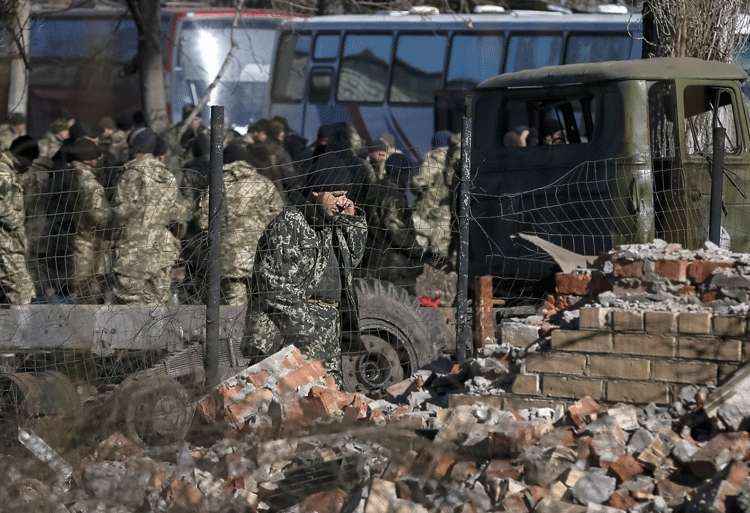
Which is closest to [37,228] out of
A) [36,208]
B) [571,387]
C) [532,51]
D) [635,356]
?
[36,208]

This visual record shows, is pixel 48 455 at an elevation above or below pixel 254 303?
below

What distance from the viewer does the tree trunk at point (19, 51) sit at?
1463cm

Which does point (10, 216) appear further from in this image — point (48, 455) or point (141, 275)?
point (48, 455)

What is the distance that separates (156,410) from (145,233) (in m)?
3.23

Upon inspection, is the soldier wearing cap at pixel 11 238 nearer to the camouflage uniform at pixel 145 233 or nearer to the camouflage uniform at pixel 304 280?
the camouflage uniform at pixel 145 233

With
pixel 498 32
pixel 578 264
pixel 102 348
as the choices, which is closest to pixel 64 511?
pixel 102 348

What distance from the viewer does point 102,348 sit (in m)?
7.00

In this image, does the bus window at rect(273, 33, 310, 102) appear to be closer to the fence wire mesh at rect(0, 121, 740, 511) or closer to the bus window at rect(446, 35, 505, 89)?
the bus window at rect(446, 35, 505, 89)

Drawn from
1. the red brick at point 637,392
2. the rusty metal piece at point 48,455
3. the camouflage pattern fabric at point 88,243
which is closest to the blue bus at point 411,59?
the camouflage pattern fabric at point 88,243

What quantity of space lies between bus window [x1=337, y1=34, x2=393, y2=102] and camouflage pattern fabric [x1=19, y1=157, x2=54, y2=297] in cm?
887

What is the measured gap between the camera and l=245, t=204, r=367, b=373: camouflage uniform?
21.5 ft

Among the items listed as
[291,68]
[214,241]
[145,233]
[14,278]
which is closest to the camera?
[214,241]

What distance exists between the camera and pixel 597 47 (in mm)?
17609

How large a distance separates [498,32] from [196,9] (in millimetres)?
6813
